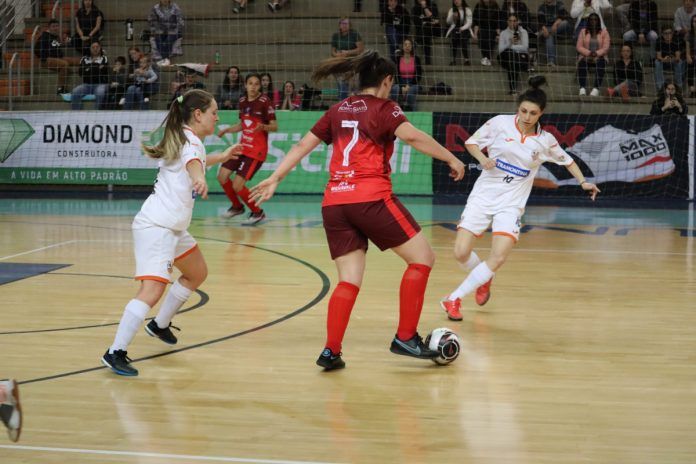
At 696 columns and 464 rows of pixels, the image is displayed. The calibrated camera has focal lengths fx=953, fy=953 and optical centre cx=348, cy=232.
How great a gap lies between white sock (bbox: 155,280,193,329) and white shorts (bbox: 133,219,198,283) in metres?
0.44

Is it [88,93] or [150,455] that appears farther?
[88,93]

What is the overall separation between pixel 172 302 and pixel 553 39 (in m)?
14.3

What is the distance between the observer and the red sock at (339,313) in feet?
16.9

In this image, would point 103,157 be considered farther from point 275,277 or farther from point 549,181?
point 275,277

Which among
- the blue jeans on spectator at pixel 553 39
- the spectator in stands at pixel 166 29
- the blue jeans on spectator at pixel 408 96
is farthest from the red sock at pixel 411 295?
the spectator in stands at pixel 166 29

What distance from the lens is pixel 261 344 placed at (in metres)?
5.81

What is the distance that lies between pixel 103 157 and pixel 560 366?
13.2 metres

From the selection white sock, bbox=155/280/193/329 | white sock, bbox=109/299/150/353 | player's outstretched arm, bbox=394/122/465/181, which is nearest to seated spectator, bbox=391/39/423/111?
white sock, bbox=155/280/193/329

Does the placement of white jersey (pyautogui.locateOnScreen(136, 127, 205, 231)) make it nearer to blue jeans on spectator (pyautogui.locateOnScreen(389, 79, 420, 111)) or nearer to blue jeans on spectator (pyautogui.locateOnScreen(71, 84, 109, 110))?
blue jeans on spectator (pyautogui.locateOnScreen(389, 79, 420, 111))

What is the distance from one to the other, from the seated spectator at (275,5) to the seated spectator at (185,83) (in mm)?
2475

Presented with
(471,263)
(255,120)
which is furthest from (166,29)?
(471,263)

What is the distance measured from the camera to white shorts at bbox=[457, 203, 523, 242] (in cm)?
678

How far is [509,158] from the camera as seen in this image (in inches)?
270

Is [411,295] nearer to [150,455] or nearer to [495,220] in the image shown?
[495,220]
